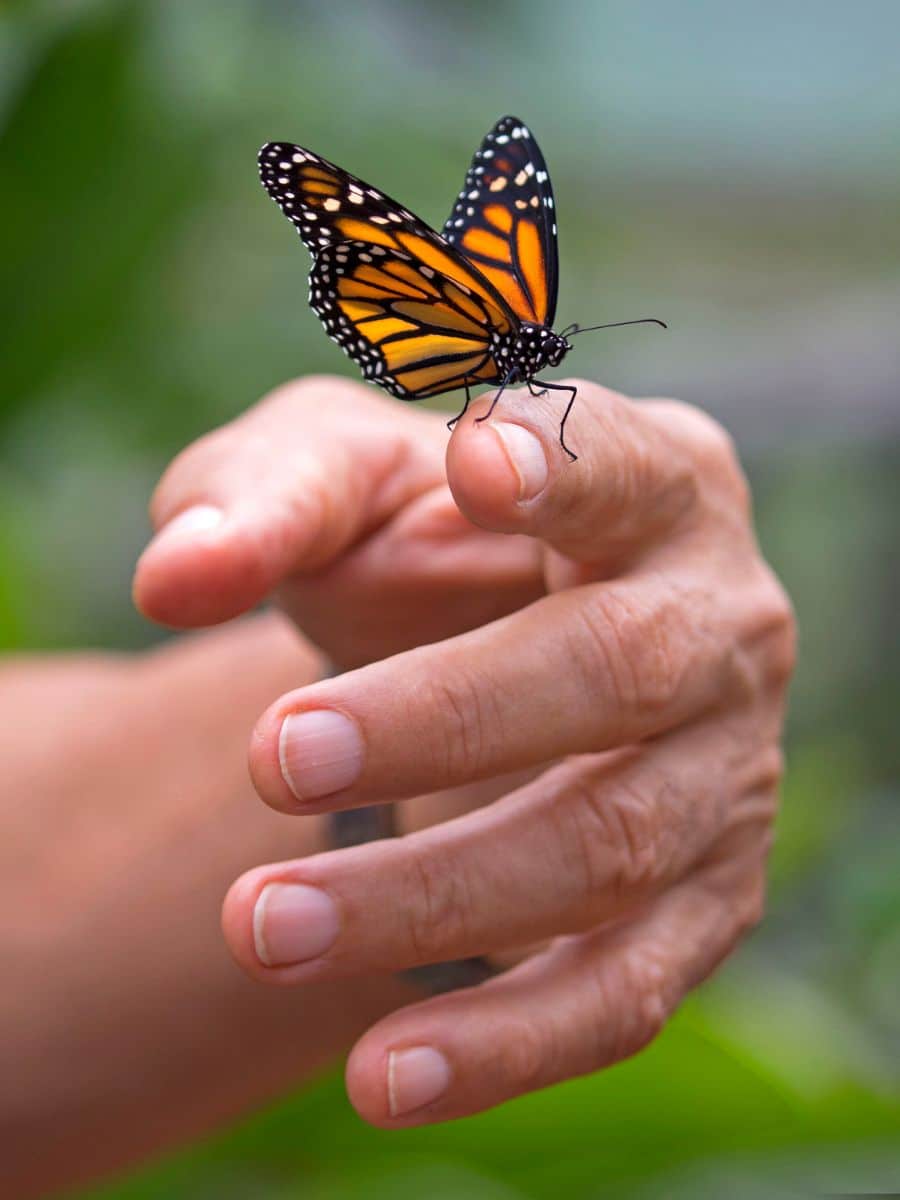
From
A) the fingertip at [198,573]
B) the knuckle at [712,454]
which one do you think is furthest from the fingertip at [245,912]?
the knuckle at [712,454]

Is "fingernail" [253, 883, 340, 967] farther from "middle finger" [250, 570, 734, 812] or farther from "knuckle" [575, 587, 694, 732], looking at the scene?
"knuckle" [575, 587, 694, 732]

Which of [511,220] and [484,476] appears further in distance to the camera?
[511,220]

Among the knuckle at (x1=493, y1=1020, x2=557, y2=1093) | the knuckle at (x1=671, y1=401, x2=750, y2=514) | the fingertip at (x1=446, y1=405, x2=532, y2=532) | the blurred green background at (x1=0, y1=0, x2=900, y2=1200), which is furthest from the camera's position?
the blurred green background at (x1=0, y1=0, x2=900, y2=1200)

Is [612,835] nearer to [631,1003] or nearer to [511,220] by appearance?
[631,1003]

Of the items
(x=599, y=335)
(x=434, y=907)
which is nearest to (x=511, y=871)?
(x=434, y=907)

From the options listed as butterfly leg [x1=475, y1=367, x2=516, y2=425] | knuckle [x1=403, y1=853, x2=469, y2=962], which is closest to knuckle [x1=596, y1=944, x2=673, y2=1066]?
knuckle [x1=403, y1=853, x2=469, y2=962]

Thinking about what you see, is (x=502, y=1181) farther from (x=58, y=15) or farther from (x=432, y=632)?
(x=58, y=15)
